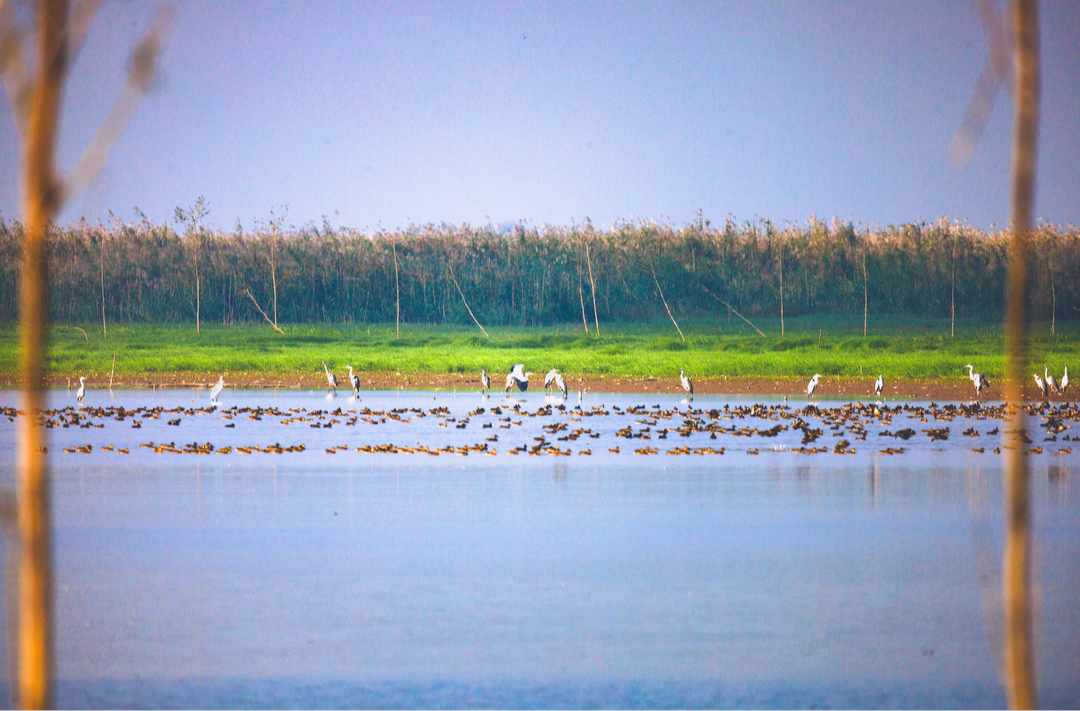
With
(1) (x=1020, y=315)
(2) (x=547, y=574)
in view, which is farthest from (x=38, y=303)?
(2) (x=547, y=574)

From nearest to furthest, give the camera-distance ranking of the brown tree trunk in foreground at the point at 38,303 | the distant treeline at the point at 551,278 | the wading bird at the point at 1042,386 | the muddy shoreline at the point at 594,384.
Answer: the brown tree trunk in foreground at the point at 38,303
the wading bird at the point at 1042,386
the muddy shoreline at the point at 594,384
the distant treeline at the point at 551,278

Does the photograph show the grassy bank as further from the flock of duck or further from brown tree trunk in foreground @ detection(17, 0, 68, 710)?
brown tree trunk in foreground @ detection(17, 0, 68, 710)

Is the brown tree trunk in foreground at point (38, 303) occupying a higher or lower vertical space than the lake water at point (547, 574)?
higher

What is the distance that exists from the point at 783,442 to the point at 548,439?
14.2 feet

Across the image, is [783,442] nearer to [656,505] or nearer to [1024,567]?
[656,505]

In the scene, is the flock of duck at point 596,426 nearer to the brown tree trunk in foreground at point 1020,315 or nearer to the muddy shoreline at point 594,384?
the muddy shoreline at point 594,384

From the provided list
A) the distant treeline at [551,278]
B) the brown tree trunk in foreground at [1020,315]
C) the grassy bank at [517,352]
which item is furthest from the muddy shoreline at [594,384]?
the brown tree trunk in foreground at [1020,315]

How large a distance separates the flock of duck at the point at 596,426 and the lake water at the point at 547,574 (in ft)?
0.75

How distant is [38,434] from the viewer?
8.41ft

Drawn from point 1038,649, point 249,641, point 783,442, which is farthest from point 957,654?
point 783,442

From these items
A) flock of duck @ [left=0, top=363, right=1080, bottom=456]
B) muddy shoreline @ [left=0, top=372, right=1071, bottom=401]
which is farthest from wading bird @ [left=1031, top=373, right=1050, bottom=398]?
flock of duck @ [left=0, top=363, right=1080, bottom=456]

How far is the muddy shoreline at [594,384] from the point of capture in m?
35.4

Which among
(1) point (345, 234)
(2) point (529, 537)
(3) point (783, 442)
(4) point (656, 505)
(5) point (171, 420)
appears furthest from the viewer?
(1) point (345, 234)

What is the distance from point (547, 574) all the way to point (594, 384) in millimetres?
28533
